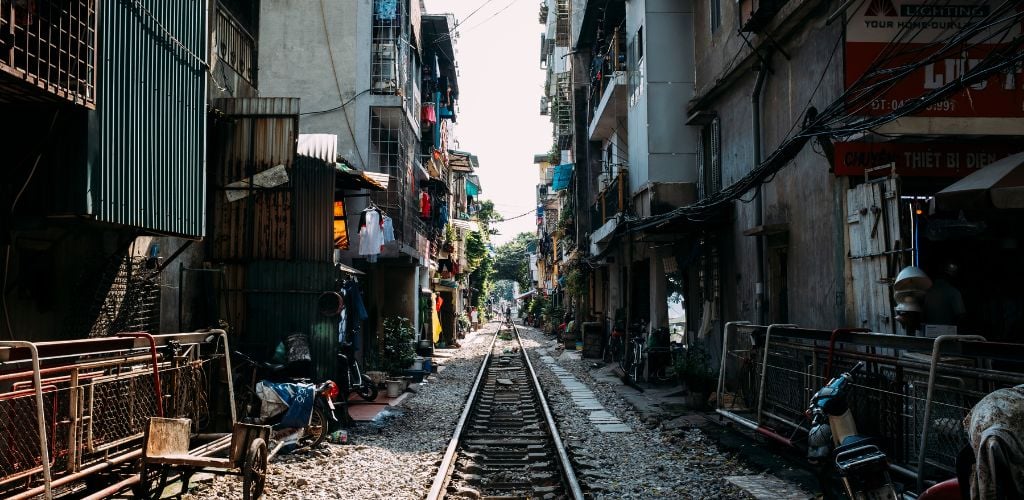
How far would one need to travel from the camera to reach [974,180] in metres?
7.85

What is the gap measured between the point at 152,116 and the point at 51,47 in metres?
2.13

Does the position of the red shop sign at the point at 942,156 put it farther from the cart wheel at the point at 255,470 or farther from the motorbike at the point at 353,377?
the motorbike at the point at 353,377

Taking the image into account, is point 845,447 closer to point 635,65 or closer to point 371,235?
point 371,235

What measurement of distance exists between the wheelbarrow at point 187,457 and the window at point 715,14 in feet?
41.3

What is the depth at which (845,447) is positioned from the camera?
206 inches

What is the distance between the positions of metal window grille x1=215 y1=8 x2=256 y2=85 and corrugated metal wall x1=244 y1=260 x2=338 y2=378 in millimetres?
3634

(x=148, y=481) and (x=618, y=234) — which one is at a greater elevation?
(x=618, y=234)

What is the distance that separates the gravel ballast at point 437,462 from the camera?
25.8 ft

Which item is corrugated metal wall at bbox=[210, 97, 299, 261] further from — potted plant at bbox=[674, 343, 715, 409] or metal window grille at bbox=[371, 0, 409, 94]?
metal window grille at bbox=[371, 0, 409, 94]

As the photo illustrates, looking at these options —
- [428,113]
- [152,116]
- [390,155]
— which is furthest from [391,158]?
[152,116]

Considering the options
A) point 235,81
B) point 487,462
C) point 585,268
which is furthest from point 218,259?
point 585,268

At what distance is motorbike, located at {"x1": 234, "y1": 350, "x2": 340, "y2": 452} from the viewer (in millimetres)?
9672

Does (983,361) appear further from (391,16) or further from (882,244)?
(391,16)

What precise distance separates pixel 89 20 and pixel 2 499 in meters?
4.15
